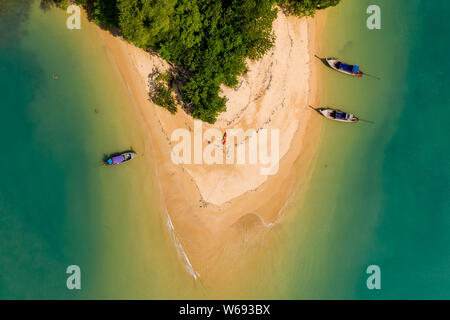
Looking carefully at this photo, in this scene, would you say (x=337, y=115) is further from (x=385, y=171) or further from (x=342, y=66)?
(x=385, y=171)

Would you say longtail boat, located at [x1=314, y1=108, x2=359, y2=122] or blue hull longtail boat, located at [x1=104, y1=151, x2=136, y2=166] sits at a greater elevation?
longtail boat, located at [x1=314, y1=108, x2=359, y2=122]

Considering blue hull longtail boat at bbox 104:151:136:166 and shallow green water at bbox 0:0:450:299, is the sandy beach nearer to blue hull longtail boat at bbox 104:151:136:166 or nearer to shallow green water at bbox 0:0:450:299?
shallow green water at bbox 0:0:450:299

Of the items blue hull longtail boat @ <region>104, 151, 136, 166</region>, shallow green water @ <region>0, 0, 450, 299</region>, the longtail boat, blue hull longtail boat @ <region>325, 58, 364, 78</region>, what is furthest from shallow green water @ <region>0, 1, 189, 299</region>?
blue hull longtail boat @ <region>325, 58, 364, 78</region>

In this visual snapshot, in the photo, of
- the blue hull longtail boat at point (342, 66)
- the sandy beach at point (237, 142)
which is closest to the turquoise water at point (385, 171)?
the blue hull longtail boat at point (342, 66)

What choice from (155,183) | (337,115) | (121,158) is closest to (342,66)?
(337,115)

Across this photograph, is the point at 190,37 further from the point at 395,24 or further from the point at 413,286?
the point at 413,286
